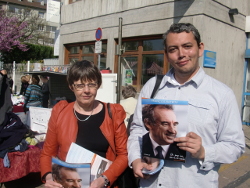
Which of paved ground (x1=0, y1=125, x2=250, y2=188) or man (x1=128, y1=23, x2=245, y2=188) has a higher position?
man (x1=128, y1=23, x2=245, y2=188)

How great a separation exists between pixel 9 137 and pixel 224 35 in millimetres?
7203

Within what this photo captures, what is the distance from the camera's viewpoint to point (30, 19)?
30359 mm

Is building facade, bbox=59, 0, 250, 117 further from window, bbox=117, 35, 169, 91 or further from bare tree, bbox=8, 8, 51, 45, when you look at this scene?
bare tree, bbox=8, 8, 51, 45

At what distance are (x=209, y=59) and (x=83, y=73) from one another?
649cm

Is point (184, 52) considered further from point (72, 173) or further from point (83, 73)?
point (72, 173)

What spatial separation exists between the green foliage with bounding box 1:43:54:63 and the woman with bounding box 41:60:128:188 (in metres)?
24.2


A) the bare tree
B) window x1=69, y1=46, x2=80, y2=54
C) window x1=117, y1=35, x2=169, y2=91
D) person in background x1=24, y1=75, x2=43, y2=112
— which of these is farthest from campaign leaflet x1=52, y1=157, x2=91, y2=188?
the bare tree

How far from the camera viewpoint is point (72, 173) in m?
1.64

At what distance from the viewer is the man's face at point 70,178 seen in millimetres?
1642

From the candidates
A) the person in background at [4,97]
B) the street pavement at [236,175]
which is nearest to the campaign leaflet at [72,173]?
A: the person in background at [4,97]

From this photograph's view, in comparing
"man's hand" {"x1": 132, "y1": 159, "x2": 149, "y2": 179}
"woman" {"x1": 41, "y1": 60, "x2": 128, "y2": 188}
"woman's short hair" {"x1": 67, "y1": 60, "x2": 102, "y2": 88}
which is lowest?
"man's hand" {"x1": 132, "y1": 159, "x2": 149, "y2": 179}

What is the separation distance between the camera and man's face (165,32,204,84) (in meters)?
1.66

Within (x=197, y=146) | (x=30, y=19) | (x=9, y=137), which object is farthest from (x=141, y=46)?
(x=30, y=19)

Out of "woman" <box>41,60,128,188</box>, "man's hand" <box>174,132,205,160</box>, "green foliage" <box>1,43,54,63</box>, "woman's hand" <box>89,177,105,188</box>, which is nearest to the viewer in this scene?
"man's hand" <box>174,132,205,160</box>
